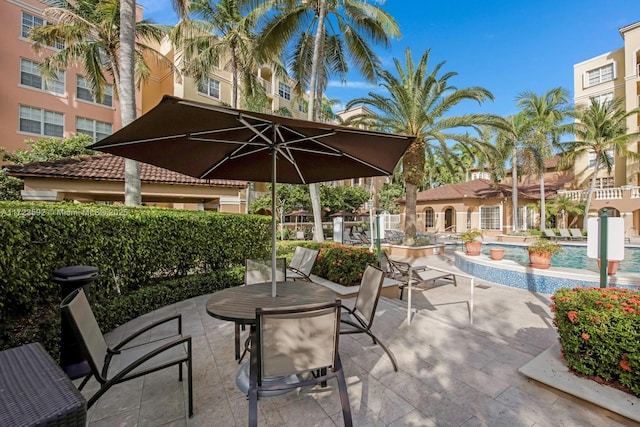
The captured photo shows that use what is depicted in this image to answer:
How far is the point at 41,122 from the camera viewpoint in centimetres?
1719

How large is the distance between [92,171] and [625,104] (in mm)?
35575

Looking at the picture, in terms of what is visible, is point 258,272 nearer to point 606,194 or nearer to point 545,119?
point 545,119

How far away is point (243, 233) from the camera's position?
7.14 metres

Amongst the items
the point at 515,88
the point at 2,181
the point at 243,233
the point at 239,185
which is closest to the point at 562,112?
the point at 515,88

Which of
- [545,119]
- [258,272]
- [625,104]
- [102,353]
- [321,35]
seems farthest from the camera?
[625,104]

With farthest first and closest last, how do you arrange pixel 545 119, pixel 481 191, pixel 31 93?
pixel 481 191, pixel 545 119, pixel 31 93

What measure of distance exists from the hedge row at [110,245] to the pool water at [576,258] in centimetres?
992

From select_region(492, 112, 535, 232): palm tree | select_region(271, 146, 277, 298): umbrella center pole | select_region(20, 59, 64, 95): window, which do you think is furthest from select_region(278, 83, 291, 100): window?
select_region(271, 146, 277, 298): umbrella center pole

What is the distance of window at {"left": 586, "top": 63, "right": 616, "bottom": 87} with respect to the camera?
2531 centimetres

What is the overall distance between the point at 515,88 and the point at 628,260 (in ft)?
52.2

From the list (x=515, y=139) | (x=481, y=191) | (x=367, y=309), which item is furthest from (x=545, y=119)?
(x=367, y=309)

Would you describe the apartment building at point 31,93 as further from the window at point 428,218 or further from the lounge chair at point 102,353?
the window at point 428,218

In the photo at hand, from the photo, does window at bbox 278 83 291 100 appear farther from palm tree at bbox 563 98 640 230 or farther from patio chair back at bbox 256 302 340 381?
patio chair back at bbox 256 302 340 381

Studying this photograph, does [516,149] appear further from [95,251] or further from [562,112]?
[95,251]
